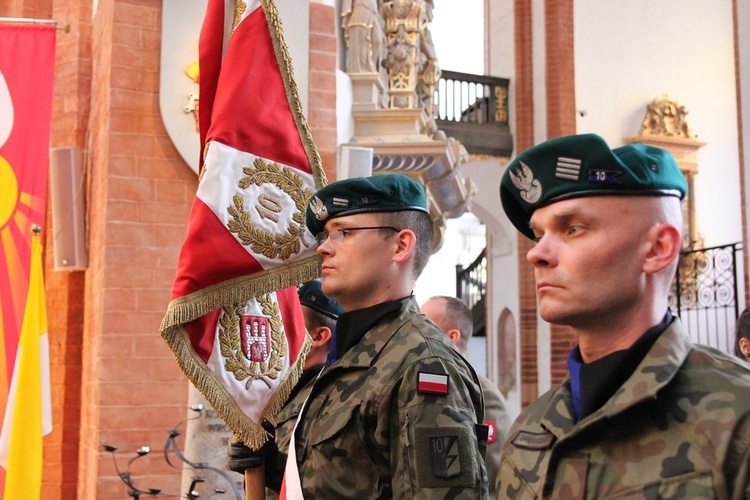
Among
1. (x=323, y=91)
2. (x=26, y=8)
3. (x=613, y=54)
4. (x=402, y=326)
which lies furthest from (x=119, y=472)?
(x=613, y=54)

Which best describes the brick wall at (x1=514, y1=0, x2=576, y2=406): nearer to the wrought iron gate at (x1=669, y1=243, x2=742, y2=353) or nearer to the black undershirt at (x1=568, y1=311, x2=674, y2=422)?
the wrought iron gate at (x1=669, y1=243, x2=742, y2=353)

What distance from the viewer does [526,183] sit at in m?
1.55

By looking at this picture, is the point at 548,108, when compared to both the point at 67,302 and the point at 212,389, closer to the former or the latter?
the point at 67,302

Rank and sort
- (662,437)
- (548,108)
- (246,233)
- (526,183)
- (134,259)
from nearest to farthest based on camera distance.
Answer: (662,437), (526,183), (246,233), (134,259), (548,108)

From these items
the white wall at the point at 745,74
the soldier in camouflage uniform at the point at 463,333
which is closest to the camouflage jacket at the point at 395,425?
the soldier in camouflage uniform at the point at 463,333

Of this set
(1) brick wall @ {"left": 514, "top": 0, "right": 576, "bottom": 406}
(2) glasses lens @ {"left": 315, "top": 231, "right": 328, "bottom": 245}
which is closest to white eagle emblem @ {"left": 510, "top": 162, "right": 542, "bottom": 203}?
(2) glasses lens @ {"left": 315, "top": 231, "right": 328, "bottom": 245}

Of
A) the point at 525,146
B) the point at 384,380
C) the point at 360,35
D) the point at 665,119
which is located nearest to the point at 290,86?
the point at 384,380

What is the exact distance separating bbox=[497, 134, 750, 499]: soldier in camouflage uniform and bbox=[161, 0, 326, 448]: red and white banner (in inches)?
52.4

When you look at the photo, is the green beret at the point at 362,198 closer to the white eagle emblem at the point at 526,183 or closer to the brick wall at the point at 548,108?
the white eagle emblem at the point at 526,183

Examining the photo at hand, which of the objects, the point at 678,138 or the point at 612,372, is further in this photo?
the point at 678,138

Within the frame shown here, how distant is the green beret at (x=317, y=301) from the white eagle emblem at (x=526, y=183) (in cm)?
181

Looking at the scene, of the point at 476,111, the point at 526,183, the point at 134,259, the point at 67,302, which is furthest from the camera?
the point at 476,111

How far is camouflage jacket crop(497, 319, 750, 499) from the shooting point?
124cm

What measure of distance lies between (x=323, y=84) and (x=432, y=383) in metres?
2.73
